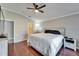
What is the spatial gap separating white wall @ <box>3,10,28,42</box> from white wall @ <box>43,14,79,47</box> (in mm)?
476

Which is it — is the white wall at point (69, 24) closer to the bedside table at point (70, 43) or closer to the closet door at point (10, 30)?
the bedside table at point (70, 43)

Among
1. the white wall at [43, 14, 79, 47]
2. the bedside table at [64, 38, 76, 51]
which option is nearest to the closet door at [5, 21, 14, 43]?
the white wall at [43, 14, 79, 47]

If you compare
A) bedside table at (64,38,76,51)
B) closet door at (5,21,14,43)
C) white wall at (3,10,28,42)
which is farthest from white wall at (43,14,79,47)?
closet door at (5,21,14,43)

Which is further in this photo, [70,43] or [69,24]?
[70,43]

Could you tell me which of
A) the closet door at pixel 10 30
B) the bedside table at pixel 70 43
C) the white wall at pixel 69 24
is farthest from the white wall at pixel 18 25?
the bedside table at pixel 70 43

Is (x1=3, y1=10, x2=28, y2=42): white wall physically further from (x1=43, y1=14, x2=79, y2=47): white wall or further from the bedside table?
the bedside table

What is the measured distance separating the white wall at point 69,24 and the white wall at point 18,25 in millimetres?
476

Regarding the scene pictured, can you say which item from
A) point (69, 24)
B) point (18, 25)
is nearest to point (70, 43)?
point (69, 24)

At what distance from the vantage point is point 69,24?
162cm

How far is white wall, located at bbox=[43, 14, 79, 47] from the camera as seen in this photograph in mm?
1559

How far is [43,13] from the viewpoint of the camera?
1.55 meters

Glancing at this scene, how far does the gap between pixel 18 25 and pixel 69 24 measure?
1.11m

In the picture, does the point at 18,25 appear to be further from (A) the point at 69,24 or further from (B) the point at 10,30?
(A) the point at 69,24

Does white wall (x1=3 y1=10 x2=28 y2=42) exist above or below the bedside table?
above
